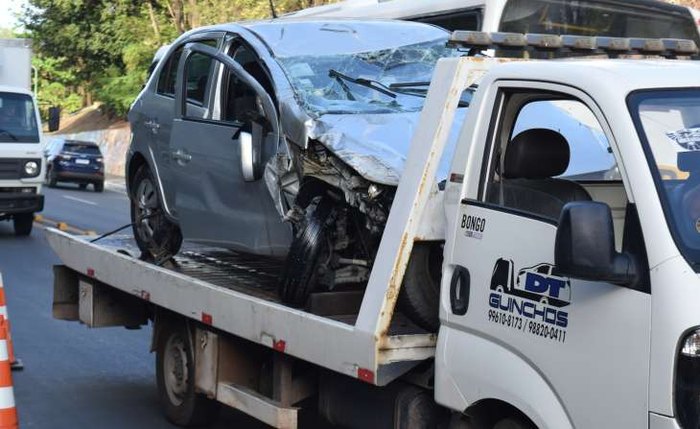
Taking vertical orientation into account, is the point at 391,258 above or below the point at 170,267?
above

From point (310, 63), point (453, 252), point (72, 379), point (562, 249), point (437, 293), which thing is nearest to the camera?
point (562, 249)

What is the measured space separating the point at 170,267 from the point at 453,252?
3.35 m

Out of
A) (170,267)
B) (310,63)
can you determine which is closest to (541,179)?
(310,63)

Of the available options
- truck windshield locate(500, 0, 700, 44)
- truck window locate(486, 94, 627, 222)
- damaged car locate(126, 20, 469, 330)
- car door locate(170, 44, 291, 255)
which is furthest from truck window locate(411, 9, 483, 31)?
truck window locate(486, 94, 627, 222)

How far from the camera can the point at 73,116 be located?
68.4 metres

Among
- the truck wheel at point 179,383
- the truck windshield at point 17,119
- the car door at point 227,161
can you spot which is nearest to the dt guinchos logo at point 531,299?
the car door at point 227,161

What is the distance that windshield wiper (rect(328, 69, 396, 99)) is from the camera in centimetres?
673

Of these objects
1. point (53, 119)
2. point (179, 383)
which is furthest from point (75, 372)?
point (53, 119)

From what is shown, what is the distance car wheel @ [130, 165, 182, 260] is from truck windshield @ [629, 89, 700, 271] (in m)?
4.51

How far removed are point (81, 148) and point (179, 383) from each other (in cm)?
3163

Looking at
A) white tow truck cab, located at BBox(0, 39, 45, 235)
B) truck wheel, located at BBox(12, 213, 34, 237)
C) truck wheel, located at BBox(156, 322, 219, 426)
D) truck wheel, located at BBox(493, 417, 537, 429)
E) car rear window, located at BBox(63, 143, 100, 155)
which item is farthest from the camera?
car rear window, located at BBox(63, 143, 100, 155)

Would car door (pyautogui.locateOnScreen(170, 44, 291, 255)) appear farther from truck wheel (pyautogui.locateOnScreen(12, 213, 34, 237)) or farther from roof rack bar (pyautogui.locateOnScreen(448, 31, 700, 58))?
truck wheel (pyautogui.locateOnScreen(12, 213, 34, 237))

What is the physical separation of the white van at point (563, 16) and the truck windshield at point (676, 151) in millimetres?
5594

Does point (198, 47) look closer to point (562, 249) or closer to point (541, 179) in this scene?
point (541, 179)
